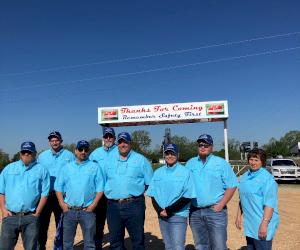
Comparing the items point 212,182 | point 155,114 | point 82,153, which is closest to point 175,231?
point 212,182

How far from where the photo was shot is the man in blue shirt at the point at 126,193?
5578mm

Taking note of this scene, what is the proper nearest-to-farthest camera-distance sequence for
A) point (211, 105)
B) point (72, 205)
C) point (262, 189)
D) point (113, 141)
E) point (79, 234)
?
point (262, 189), point (72, 205), point (113, 141), point (79, 234), point (211, 105)

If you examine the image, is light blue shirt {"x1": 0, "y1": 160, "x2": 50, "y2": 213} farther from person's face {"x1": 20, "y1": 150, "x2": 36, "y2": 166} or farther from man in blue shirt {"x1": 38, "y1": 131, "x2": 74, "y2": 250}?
man in blue shirt {"x1": 38, "y1": 131, "x2": 74, "y2": 250}

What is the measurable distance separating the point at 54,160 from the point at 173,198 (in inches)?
92.5

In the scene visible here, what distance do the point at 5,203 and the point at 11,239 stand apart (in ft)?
1.55

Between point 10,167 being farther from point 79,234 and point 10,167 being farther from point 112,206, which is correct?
point 79,234

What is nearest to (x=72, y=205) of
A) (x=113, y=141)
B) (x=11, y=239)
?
(x=11, y=239)

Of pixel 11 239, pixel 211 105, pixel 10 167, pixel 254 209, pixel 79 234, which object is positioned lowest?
pixel 79 234

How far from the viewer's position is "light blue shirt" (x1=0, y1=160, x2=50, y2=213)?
211 inches

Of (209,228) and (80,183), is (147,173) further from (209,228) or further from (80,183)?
(209,228)

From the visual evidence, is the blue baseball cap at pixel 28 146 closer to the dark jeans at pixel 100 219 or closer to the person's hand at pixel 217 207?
the dark jeans at pixel 100 219

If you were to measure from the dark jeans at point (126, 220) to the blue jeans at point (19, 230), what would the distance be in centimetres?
100

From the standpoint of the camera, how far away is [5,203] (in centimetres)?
546

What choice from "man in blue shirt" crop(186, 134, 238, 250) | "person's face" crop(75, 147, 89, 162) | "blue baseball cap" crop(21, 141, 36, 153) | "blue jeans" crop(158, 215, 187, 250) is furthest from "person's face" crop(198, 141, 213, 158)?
"blue baseball cap" crop(21, 141, 36, 153)
